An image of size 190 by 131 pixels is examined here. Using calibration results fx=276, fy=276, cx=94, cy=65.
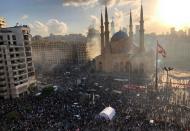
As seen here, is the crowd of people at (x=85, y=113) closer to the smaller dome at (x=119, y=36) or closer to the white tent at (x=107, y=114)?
the white tent at (x=107, y=114)

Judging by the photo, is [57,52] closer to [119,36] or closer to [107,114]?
[119,36]

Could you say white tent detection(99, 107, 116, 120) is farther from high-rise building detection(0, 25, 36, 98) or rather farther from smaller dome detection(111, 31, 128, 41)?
smaller dome detection(111, 31, 128, 41)

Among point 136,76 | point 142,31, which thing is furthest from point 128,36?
point 136,76

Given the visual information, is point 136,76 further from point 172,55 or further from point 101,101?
point 172,55

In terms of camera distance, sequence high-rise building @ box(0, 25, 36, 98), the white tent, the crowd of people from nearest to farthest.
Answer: the crowd of people, the white tent, high-rise building @ box(0, 25, 36, 98)

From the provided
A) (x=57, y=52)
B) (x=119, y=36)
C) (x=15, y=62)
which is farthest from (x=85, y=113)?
(x=57, y=52)

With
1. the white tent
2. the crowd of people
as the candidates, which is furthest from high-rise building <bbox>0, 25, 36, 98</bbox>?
the white tent

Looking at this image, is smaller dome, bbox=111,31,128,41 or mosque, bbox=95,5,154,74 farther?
smaller dome, bbox=111,31,128,41
